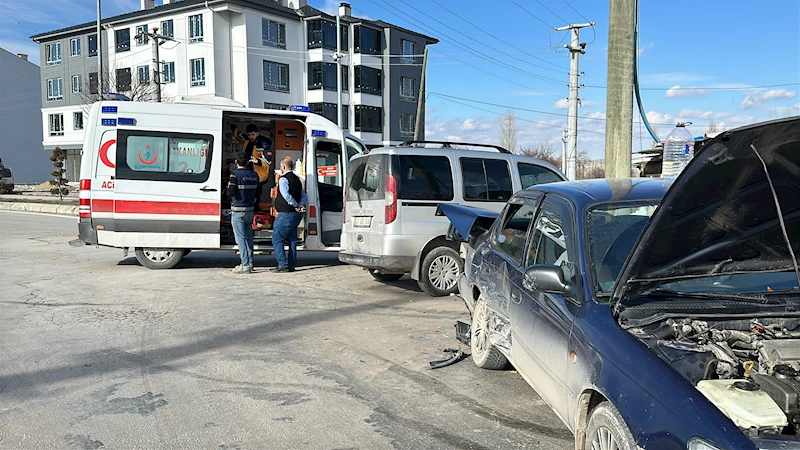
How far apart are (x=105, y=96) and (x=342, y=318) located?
628cm

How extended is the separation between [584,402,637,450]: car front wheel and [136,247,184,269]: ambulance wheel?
8653 millimetres

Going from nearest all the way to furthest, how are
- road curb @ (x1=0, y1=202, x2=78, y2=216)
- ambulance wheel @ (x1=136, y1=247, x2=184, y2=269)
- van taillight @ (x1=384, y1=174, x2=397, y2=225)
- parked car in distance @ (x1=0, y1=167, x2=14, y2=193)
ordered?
van taillight @ (x1=384, y1=174, x2=397, y2=225) < ambulance wheel @ (x1=136, y1=247, x2=184, y2=269) < road curb @ (x1=0, y1=202, x2=78, y2=216) < parked car in distance @ (x1=0, y1=167, x2=14, y2=193)

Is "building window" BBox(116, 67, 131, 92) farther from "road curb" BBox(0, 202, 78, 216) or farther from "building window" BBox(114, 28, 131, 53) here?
"building window" BBox(114, 28, 131, 53)

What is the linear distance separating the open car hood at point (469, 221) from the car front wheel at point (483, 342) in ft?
3.35

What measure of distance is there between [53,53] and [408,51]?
30796 millimetres

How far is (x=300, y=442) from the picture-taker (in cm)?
387

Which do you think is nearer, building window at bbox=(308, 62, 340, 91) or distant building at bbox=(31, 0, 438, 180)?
distant building at bbox=(31, 0, 438, 180)

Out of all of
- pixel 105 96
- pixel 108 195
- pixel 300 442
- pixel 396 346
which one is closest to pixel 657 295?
pixel 300 442

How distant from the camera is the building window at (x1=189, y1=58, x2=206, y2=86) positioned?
41.5 m

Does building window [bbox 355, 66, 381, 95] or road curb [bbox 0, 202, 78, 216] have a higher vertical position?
building window [bbox 355, 66, 381, 95]

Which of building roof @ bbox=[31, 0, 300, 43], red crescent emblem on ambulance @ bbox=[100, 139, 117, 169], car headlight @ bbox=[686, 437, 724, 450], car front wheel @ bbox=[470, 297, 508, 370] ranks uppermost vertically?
building roof @ bbox=[31, 0, 300, 43]

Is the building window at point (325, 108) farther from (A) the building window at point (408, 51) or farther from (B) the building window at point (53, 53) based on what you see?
(B) the building window at point (53, 53)

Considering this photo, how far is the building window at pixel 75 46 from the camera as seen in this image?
167 feet

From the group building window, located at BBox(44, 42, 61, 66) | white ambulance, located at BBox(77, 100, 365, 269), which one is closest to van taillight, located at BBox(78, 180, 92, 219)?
white ambulance, located at BBox(77, 100, 365, 269)
